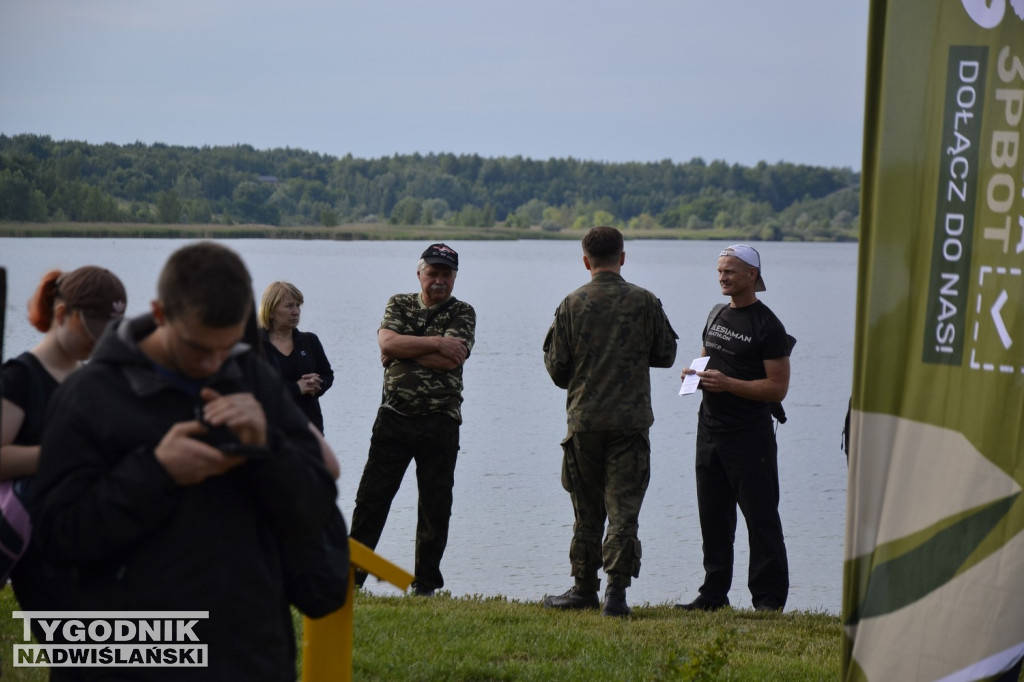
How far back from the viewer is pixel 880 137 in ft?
13.6

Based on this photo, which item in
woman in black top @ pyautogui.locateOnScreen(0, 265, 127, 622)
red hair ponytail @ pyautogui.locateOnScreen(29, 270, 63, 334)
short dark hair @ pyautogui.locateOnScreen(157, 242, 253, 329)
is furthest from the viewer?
red hair ponytail @ pyautogui.locateOnScreen(29, 270, 63, 334)

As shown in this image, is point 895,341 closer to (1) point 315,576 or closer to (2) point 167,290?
(1) point 315,576

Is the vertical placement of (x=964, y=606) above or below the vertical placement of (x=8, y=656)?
above

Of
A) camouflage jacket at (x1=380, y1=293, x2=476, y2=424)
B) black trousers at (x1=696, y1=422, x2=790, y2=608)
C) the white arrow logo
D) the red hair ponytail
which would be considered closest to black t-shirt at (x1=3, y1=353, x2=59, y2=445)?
the red hair ponytail

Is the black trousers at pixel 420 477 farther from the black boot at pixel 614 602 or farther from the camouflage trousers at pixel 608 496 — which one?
the black boot at pixel 614 602

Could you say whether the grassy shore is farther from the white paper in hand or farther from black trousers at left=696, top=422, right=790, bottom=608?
the white paper in hand

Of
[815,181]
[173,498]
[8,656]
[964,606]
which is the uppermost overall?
[815,181]

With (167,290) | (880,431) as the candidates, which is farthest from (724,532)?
(167,290)

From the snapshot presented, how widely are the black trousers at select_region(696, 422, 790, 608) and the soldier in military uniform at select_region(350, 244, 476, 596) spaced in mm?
1628

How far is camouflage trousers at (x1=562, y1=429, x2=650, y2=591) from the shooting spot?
6.76m

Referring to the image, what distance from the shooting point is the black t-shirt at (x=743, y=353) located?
23.1 ft

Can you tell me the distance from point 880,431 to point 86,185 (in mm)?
8683

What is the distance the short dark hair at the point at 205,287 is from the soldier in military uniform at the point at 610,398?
4.57 m

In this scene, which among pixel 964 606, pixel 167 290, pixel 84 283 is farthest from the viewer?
pixel 964 606
